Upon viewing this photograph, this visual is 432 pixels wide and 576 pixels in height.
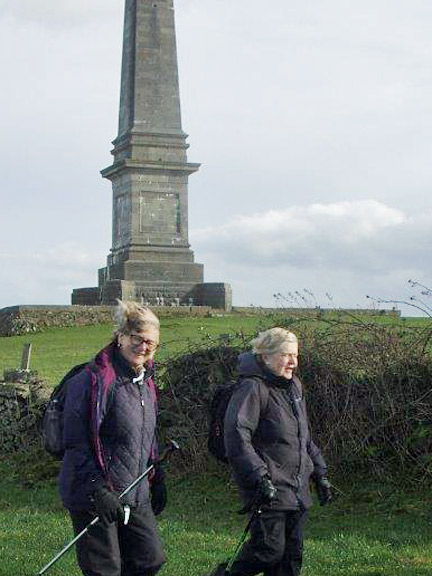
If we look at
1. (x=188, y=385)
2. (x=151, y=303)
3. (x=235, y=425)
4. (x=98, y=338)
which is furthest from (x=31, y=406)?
(x=151, y=303)

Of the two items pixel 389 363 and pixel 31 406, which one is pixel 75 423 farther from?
pixel 31 406

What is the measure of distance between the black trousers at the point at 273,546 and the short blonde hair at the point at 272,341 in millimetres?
959

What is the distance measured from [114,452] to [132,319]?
29.1 inches

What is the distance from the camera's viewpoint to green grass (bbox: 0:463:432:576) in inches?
313

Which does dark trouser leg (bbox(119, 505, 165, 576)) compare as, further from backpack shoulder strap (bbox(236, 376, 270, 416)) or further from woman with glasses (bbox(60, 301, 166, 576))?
backpack shoulder strap (bbox(236, 376, 270, 416))

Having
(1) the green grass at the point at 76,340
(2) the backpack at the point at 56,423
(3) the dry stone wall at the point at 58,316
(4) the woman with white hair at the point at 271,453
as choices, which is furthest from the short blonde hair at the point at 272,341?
(3) the dry stone wall at the point at 58,316

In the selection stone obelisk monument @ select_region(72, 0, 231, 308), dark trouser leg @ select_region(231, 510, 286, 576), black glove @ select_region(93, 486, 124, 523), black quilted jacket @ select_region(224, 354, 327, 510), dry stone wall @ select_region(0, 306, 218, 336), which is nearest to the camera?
black glove @ select_region(93, 486, 124, 523)

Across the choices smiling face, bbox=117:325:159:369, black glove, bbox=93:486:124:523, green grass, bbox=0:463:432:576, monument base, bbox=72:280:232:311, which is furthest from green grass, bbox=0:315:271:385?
black glove, bbox=93:486:124:523

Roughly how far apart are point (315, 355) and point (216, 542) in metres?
3.23

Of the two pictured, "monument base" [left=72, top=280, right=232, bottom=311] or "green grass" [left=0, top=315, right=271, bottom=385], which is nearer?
"green grass" [left=0, top=315, right=271, bottom=385]

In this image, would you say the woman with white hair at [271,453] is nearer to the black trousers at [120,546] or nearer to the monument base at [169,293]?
the black trousers at [120,546]

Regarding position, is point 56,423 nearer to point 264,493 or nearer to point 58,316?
point 264,493

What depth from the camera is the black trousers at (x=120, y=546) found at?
570 cm

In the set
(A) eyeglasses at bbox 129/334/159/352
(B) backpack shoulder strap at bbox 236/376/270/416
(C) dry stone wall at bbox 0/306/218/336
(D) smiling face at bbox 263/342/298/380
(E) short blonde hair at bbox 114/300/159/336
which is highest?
(C) dry stone wall at bbox 0/306/218/336
